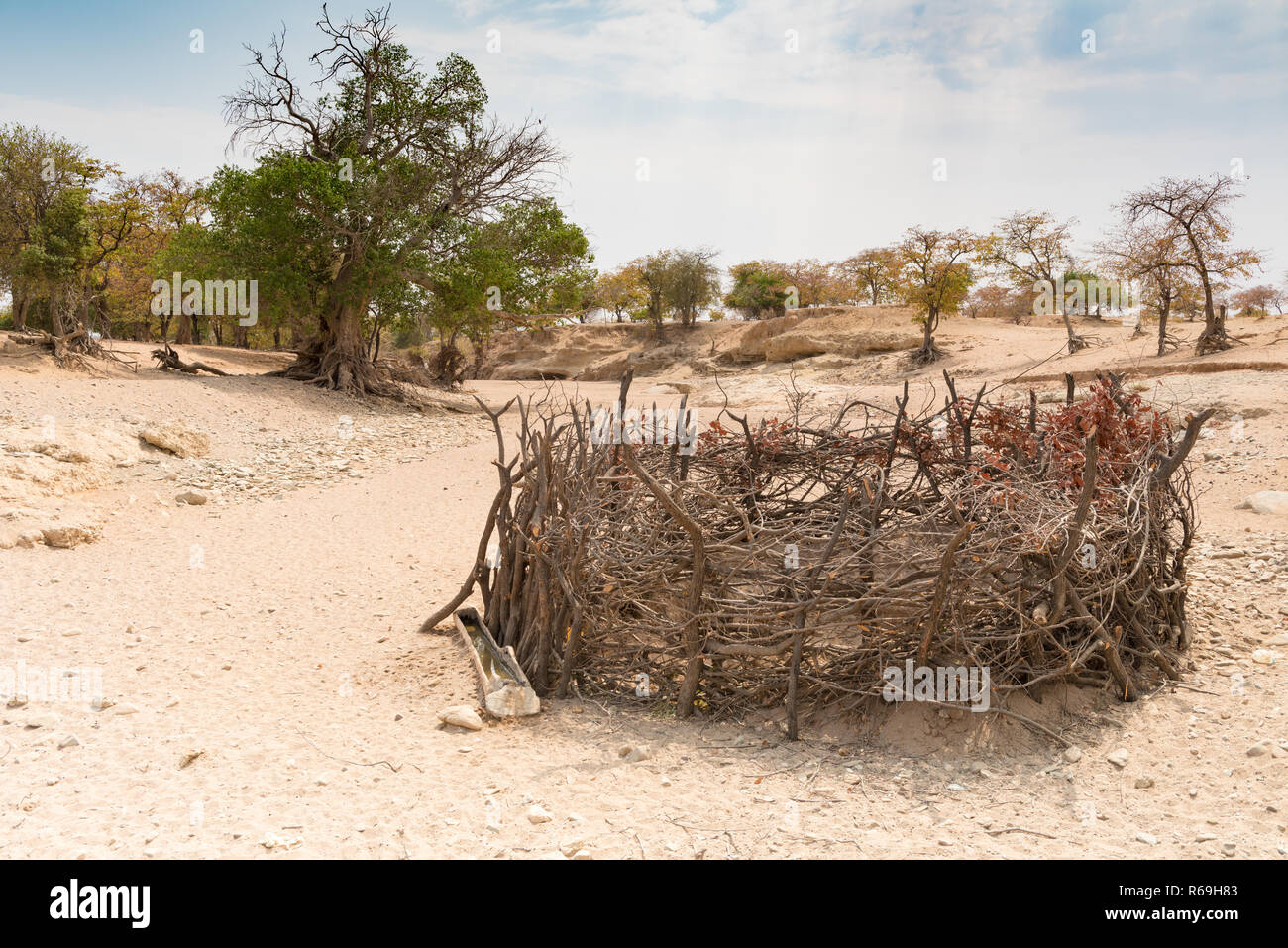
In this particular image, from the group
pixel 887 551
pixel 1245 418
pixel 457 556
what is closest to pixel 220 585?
pixel 457 556

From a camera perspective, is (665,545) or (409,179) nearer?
(665,545)

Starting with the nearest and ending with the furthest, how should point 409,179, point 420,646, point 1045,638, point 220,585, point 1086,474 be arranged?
1. point 1086,474
2. point 1045,638
3. point 420,646
4. point 220,585
5. point 409,179

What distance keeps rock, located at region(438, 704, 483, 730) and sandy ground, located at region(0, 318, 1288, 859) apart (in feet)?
0.32

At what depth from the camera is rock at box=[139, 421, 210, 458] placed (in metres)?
13.1

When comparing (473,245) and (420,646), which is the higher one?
(473,245)

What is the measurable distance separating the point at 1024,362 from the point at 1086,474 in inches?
803

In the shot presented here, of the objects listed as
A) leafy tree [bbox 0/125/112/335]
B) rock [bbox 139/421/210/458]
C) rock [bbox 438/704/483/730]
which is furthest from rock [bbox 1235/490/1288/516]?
leafy tree [bbox 0/125/112/335]

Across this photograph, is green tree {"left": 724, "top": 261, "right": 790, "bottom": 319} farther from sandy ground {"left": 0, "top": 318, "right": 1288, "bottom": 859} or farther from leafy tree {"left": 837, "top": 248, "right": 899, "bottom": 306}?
sandy ground {"left": 0, "top": 318, "right": 1288, "bottom": 859}

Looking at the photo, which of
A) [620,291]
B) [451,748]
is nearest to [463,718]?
[451,748]

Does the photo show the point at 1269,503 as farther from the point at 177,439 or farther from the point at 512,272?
the point at 512,272

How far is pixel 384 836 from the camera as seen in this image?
12.9ft

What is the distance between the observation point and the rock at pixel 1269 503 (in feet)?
28.2

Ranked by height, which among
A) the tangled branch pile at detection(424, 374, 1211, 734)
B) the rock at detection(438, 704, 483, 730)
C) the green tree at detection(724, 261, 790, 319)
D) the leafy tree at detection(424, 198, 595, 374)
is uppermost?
the green tree at detection(724, 261, 790, 319)

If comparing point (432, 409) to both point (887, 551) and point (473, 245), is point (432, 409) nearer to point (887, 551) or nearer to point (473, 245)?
point (473, 245)
